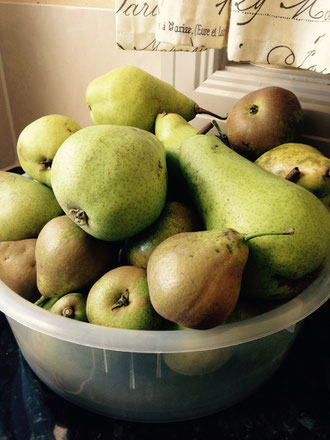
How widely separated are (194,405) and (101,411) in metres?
0.11

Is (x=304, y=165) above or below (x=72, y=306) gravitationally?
above

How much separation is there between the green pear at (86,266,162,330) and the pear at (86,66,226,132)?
1.04 feet

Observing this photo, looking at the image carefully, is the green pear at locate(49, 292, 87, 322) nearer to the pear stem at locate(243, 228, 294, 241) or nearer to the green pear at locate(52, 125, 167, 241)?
the green pear at locate(52, 125, 167, 241)

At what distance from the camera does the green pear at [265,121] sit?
0.58 m

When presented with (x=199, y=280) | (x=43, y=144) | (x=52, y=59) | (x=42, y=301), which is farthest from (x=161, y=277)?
(x=52, y=59)

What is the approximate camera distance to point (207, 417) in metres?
0.43

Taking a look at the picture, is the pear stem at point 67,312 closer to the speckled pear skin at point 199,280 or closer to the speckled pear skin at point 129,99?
the speckled pear skin at point 199,280

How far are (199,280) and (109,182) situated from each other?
0.47ft

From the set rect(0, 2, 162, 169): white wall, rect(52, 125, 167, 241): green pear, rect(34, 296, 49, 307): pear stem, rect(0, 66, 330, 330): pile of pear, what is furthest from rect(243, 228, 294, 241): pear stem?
rect(0, 2, 162, 169): white wall

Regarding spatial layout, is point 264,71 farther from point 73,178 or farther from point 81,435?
point 81,435

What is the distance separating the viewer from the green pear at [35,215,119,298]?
1.39 ft

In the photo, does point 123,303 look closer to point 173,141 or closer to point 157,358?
point 157,358

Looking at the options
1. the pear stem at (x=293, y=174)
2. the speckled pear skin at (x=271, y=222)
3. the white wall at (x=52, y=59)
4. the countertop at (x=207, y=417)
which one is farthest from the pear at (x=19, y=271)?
the white wall at (x=52, y=59)

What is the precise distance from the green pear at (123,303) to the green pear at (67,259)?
0.03 metres
